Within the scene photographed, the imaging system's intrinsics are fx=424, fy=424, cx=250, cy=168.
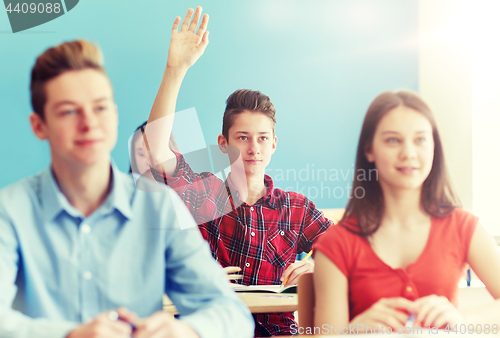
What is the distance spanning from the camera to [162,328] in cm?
75

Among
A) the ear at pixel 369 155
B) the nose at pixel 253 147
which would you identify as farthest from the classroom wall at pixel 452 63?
the nose at pixel 253 147

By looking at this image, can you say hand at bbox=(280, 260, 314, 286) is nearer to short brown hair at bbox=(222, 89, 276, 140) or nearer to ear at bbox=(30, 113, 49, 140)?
short brown hair at bbox=(222, 89, 276, 140)

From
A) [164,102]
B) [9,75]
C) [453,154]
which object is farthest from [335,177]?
[9,75]

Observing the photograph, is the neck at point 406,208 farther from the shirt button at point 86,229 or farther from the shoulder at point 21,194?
the shoulder at point 21,194

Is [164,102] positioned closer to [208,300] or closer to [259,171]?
[259,171]

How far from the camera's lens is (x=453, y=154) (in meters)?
1.26

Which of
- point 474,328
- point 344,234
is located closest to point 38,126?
point 344,234

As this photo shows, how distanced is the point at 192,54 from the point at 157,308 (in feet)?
2.52

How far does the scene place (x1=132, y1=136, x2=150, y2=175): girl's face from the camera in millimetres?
1485

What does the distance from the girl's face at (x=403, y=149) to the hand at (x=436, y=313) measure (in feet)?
0.85

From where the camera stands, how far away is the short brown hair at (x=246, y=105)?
5.39 ft

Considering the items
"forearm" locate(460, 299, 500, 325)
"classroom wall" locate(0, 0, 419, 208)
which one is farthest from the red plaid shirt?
"forearm" locate(460, 299, 500, 325)

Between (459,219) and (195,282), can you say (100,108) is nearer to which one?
(195,282)

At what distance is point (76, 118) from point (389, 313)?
77 centimetres
